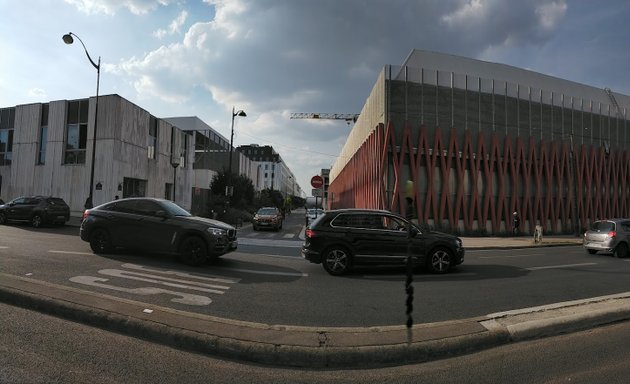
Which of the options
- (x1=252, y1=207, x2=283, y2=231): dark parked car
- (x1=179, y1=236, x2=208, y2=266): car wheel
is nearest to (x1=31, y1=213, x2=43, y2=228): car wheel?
(x1=252, y1=207, x2=283, y2=231): dark parked car

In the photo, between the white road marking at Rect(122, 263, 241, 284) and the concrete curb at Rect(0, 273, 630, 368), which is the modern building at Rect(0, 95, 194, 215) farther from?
the concrete curb at Rect(0, 273, 630, 368)

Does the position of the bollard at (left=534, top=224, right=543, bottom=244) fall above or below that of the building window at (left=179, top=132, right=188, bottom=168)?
below

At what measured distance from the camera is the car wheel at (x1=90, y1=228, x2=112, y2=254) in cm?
1137

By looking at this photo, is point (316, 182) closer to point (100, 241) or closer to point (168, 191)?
point (100, 241)

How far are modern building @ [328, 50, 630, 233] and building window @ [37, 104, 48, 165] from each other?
24.2 m

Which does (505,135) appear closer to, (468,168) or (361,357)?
(468,168)

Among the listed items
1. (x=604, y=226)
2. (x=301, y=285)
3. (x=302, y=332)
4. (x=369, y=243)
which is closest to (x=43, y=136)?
(x=369, y=243)

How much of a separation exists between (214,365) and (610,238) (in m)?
17.8

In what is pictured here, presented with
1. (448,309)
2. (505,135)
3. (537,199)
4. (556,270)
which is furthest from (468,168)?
(448,309)

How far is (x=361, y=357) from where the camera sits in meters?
4.44

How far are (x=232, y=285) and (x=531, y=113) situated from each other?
3232 centimetres

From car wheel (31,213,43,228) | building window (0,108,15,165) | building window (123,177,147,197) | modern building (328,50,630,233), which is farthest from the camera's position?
building window (0,108,15,165)

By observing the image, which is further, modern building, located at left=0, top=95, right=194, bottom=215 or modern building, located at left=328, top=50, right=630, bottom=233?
modern building, located at left=0, top=95, right=194, bottom=215

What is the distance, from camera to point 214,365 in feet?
13.9
